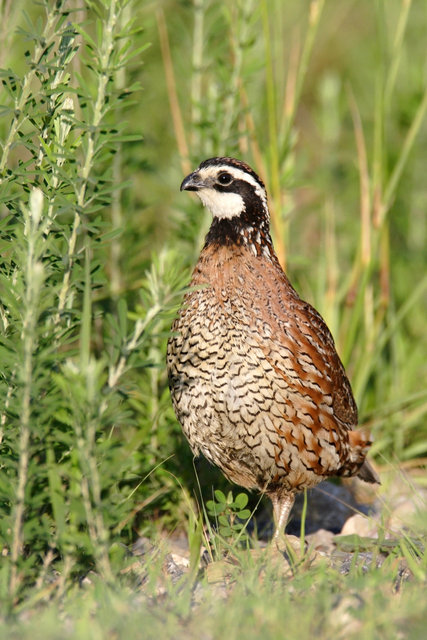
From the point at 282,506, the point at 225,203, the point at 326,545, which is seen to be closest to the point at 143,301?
the point at 225,203

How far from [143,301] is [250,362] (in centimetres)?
80

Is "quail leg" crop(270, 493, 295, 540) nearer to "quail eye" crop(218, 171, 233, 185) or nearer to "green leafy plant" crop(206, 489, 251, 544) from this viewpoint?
"green leafy plant" crop(206, 489, 251, 544)

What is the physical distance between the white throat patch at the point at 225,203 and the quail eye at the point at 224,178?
6 cm

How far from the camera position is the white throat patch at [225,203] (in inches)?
178

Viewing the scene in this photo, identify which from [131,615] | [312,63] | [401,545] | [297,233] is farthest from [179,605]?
[312,63]

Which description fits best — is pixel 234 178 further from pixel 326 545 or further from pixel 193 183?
pixel 326 545

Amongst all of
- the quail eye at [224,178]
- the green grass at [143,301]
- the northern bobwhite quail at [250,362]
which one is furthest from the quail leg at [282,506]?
the quail eye at [224,178]

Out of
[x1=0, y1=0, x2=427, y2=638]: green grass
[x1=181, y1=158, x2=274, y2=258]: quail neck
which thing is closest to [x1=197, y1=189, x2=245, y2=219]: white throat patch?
[x1=181, y1=158, x2=274, y2=258]: quail neck

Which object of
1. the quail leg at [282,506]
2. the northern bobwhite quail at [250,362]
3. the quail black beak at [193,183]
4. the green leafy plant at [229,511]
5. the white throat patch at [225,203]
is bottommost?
the quail leg at [282,506]

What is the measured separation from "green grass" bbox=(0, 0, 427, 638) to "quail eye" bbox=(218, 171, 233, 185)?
0.51 metres

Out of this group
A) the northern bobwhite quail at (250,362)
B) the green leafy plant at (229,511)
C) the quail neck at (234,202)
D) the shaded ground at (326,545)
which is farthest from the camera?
the quail neck at (234,202)

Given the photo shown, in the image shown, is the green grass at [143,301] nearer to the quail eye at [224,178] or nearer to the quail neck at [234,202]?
the quail neck at [234,202]

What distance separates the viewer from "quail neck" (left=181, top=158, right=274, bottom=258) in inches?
177

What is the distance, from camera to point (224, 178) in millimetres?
4570
